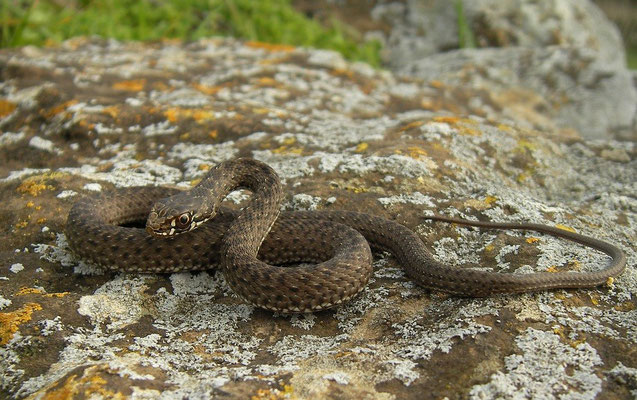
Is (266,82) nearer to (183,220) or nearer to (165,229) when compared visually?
(183,220)

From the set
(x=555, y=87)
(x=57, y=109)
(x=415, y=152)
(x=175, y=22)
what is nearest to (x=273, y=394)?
(x=415, y=152)

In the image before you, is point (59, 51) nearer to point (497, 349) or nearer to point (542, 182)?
point (542, 182)

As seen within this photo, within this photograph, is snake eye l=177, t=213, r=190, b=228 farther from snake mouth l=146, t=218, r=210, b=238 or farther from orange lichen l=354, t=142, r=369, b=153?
orange lichen l=354, t=142, r=369, b=153

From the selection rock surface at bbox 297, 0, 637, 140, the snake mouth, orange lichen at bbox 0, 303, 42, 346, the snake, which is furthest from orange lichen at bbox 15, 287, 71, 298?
→ rock surface at bbox 297, 0, 637, 140

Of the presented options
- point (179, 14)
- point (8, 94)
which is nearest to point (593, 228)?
point (8, 94)

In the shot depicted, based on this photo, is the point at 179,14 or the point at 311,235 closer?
the point at 311,235

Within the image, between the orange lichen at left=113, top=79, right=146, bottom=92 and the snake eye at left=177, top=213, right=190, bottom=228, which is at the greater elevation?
the orange lichen at left=113, top=79, right=146, bottom=92
